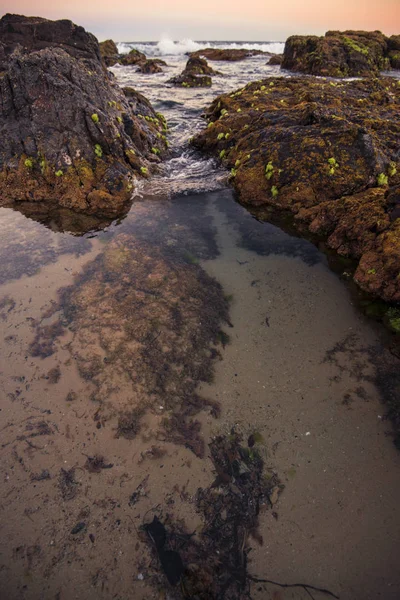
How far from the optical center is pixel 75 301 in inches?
285

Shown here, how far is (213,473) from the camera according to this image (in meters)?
4.63

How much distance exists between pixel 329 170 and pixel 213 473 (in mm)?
10703

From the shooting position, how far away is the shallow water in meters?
3.88

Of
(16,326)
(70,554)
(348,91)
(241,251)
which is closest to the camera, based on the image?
(70,554)

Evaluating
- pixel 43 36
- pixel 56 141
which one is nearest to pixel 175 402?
pixel 56 141

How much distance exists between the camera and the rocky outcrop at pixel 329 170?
Answer: 8.15 m

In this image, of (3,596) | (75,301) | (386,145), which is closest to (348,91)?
(386,145)

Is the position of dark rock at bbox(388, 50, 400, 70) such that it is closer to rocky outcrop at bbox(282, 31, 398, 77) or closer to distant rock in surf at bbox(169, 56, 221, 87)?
rocky outcrop at bbox(282, 31, 398, 77)

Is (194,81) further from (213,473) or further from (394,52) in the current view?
(213,473)

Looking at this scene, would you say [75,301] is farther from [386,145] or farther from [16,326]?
[386,145]

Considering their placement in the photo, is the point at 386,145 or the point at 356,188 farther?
the point at 386,145

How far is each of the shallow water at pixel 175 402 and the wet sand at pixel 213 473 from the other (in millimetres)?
22

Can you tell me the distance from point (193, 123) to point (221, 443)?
21760 mm

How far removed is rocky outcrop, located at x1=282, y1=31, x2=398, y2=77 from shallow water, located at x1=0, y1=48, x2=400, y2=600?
1501 inches
